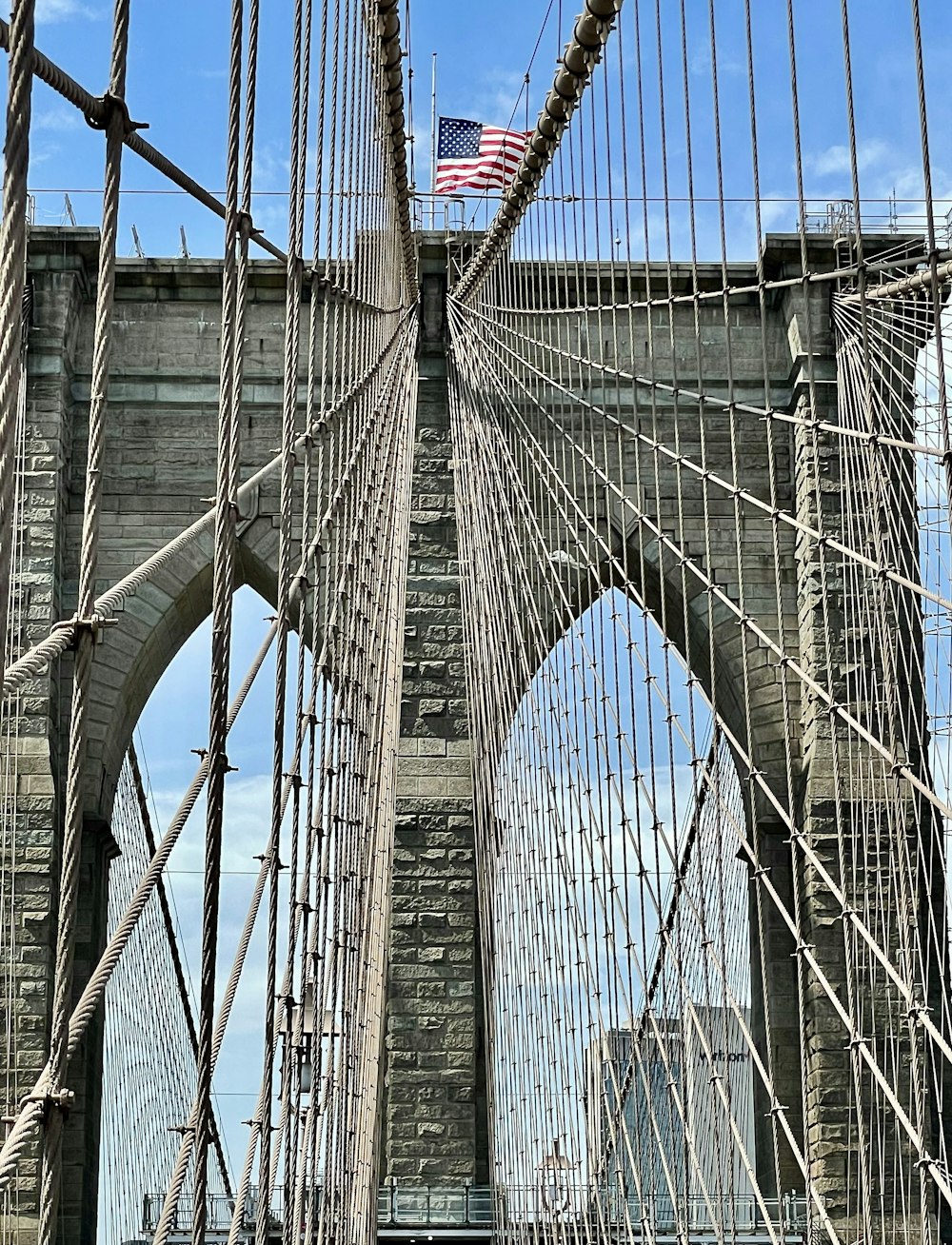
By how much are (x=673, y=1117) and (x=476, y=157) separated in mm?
6736

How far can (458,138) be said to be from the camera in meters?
14.2

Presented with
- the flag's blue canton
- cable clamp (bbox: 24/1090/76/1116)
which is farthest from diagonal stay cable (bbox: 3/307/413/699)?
the flag's blue canton

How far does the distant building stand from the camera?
5.25 meters

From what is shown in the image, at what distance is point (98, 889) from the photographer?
13031 millimetres

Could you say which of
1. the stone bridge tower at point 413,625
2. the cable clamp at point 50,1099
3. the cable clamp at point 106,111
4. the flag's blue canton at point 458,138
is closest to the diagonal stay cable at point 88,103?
the cable clamp at point 106,111

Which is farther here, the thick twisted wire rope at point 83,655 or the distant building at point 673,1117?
the distant building at point 673,1117

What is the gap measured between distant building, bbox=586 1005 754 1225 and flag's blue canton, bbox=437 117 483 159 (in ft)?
19.9

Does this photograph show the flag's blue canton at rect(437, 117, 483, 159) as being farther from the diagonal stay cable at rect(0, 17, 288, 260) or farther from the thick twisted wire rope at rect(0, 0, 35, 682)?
the thick twisted wire rope at rect(0, 0, 35, 682)

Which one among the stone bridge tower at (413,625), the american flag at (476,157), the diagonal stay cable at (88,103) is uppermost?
the american flag at (476,157)

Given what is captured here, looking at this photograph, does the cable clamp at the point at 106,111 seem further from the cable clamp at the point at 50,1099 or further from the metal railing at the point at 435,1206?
the metal railing at the point at 435,1206

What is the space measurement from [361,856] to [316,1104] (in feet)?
6.50

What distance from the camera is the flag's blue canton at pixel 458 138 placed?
46.1ft

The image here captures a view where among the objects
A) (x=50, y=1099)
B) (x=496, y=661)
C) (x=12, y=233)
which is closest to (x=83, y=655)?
(x=50, y=1099)

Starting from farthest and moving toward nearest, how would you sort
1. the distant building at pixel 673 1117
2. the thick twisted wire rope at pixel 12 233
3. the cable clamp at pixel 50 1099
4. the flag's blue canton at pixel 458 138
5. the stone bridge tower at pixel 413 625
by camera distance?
1. the flag's blue canton at pixel 458 138
2. the stone bridge tower at pixel 413 625
3. the distant building at pixel 673 1117
4. the cable clamp at pixel 50 1099
5. the thick twisted wire rope at pixel 12 233
